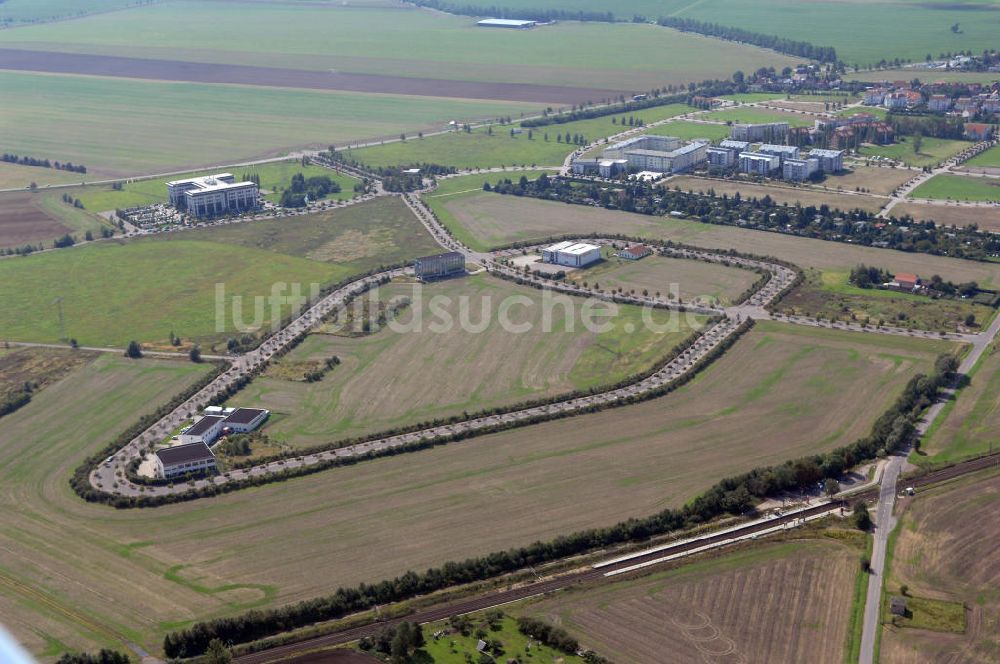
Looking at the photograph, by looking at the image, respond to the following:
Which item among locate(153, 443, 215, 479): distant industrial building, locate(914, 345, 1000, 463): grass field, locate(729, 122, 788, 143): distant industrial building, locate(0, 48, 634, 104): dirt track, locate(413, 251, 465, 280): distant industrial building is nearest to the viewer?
locate(153, 443, 215, 479): distant industrial building

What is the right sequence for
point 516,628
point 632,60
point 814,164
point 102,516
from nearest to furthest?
point 516,628 → point 102,516 → point 814,164 → point 632,60

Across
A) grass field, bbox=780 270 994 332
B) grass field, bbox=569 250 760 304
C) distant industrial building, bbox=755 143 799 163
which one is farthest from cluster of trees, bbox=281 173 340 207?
grass field, bbox=780 270 994 332

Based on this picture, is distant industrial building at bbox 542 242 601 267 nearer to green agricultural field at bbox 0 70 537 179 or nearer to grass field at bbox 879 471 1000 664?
grass field at bbox 879 471 1000 664

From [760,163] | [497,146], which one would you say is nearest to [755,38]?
[497,146]

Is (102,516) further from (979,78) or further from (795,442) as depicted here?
(979,78)

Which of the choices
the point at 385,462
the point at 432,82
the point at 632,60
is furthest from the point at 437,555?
the point at 632,60

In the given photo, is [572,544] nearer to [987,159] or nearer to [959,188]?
[959,188]

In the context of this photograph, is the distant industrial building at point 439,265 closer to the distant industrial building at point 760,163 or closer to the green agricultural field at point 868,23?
the distant industrial building at point 760,163
